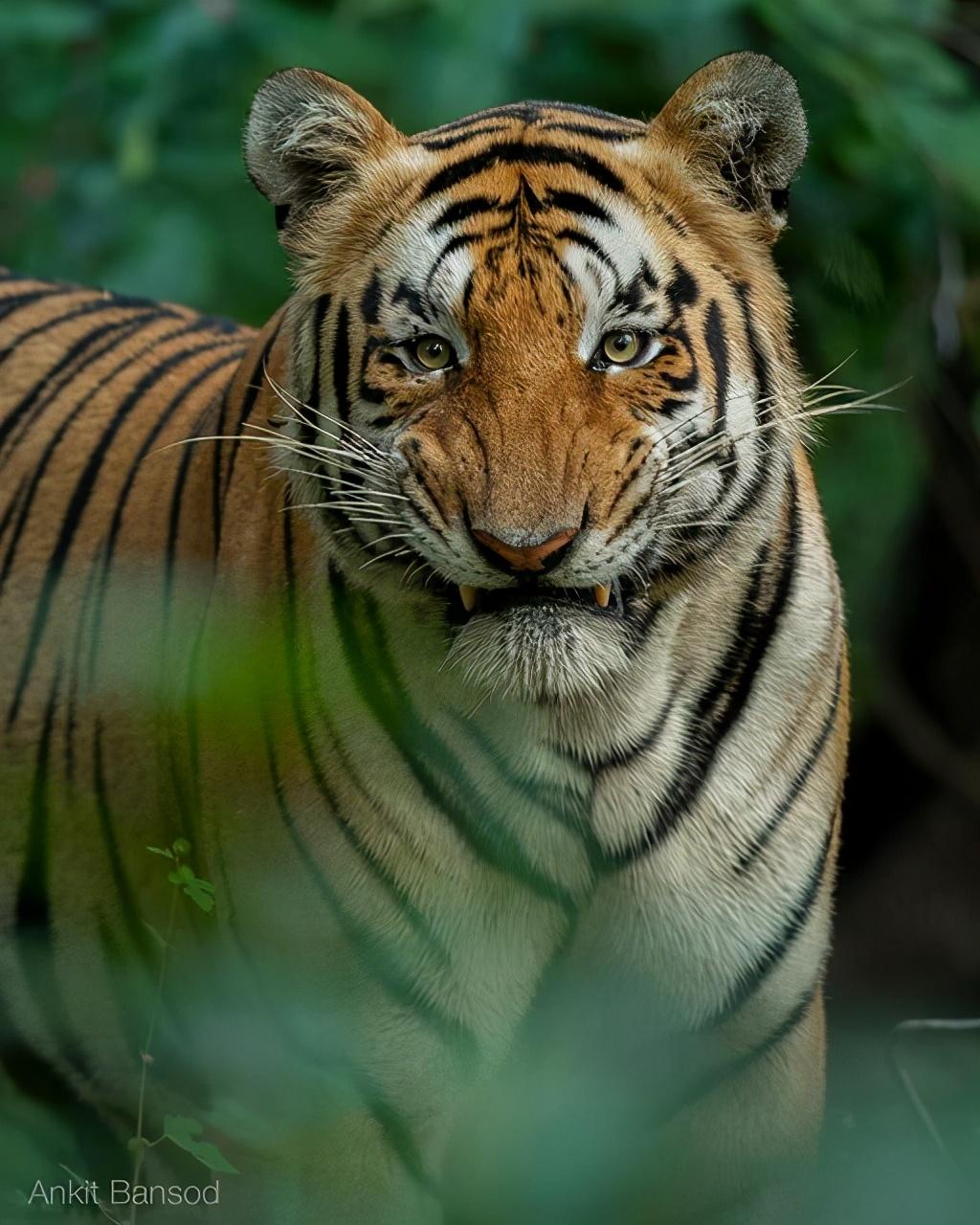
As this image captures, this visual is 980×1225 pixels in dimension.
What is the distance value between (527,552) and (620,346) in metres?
0.32

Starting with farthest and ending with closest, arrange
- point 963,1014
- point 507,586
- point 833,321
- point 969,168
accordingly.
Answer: point 963,1014
point 833,321
point 969,168
point 507,586

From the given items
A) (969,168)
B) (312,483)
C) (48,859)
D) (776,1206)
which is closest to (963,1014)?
(969,168)

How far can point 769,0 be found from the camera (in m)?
3.64

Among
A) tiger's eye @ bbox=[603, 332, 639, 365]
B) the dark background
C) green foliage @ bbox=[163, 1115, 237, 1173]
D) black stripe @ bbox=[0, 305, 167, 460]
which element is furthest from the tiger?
the dark background

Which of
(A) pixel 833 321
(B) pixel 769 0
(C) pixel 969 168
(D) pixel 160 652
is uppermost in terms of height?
(B) pixel 769 0

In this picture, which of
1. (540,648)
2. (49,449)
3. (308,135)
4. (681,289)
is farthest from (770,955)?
(49,449)

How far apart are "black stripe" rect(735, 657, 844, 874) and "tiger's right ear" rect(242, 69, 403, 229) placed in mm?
907

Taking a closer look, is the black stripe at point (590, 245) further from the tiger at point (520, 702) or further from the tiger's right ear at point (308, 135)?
the tiger's right ear at point (308, 135)

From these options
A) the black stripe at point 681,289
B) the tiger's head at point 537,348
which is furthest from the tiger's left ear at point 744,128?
the black stripe at point 681,289

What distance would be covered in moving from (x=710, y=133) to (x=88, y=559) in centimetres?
114

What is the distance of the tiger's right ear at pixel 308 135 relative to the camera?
212cm

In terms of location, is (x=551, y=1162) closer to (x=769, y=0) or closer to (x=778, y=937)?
(x=778, y=937)

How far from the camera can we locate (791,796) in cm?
216

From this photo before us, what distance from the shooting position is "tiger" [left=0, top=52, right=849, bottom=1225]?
1.88 m
